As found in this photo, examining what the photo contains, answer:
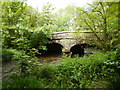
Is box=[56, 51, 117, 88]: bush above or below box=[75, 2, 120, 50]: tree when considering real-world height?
below

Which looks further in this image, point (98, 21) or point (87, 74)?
point (98, 21)

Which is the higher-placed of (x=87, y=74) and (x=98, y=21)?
(x=98, y=21)

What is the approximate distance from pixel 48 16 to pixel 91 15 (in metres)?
6.08

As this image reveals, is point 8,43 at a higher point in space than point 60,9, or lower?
lower

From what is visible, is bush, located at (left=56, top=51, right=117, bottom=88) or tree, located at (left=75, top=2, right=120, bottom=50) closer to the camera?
bush, located at (left=56, top=51, right=117, bottom=88)

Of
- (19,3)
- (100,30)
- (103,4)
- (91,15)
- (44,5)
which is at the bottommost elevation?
(100,30)

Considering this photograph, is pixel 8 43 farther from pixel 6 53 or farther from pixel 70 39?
pixel 70 39

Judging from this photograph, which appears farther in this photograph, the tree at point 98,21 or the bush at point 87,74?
the tree at point 98,21

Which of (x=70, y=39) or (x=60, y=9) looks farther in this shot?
(x=60, y=9)

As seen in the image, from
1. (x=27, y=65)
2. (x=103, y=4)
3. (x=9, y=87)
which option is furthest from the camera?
(x=103, y=4)

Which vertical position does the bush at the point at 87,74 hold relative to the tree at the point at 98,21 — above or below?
below

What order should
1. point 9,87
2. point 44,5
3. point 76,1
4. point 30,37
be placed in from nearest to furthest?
1. point 9,87
2. point 76,1
3. point 30,37
4. point 44,5

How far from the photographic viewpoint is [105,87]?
1994mm

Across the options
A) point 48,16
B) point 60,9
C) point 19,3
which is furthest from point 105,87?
point 60,9
